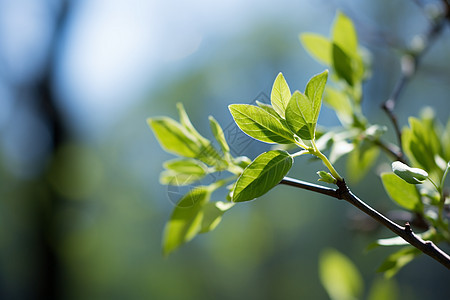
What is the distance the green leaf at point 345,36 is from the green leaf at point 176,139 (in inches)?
5.7

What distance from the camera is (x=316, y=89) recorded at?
0.16 m

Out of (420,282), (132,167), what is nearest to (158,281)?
(132,167)

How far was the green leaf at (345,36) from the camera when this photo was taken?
0.93 feet

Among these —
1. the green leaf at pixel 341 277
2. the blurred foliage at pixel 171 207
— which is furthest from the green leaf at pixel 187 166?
the blurred foliage at pixel 171 207

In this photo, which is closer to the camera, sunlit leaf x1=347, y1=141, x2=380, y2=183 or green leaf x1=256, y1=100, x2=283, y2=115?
green leaf x1=256, y1=100, x2=283, y2=115

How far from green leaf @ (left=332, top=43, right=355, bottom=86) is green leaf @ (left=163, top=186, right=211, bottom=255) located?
5.7 inches

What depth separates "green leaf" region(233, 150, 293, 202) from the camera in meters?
0.16

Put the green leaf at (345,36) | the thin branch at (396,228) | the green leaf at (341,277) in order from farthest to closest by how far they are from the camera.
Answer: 1. the green leaf at (341,277)
2. the green leaf at (345,36)
3. the thin branch at (396,228)

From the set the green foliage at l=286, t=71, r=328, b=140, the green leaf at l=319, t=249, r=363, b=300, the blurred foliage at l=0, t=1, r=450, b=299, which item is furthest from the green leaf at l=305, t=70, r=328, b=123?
the blurred foliage at l=0, t=1, r=450, b=299

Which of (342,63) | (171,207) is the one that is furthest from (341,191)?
(171,207)

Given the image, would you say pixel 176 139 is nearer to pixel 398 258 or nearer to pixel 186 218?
pixel 186 218

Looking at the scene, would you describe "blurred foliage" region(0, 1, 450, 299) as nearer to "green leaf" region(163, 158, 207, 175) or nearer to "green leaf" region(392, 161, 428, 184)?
"green leaf" region(163, 158, 207, 175)

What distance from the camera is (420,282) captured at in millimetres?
3691

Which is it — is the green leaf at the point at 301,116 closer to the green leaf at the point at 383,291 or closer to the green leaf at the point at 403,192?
the green leaf at the point at 403,192
